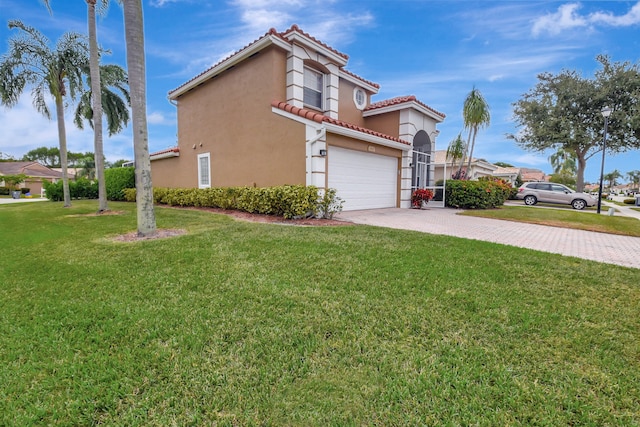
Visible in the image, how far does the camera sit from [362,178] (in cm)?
1184

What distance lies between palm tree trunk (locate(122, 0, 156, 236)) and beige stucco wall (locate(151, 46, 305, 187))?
461 centimetres

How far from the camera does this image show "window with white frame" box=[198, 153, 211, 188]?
14.1 meters

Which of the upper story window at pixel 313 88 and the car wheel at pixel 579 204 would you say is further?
the car wheel at pixel 579 204

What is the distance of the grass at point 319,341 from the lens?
6.31 ft

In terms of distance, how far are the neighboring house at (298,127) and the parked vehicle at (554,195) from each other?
991cm

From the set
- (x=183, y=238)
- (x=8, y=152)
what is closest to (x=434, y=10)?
(x=183, y=238)

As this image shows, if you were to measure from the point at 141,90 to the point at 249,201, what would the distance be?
4.72 meters

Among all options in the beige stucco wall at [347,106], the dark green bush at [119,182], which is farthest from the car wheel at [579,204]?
the dark green bush at [119,182]

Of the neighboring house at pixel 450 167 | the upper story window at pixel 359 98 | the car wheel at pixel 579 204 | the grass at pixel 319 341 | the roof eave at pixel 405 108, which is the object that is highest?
the upper story window at pixel 359 98

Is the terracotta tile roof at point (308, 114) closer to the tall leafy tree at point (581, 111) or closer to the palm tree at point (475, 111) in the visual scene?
the palm tree at point (475, 111)

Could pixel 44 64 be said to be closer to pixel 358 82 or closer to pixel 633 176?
pixel 358 82

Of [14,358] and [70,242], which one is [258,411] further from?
A: [70,242]

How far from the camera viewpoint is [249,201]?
10.4 metres

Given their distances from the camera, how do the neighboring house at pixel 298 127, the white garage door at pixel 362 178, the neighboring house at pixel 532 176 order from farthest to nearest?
the neighboring house at pixel 532 176, the white garage door at pixel 362 178, the neighboring house at pixel 298 127
